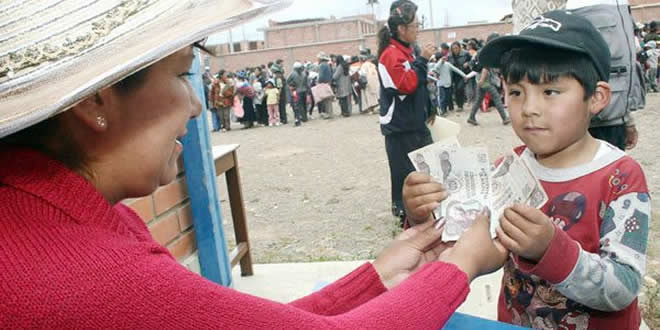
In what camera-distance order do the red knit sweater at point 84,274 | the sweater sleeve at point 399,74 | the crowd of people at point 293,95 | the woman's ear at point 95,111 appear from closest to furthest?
the red knit sweater at point 84,274 < the woman's ear at point 95,111 < the sweater sleeve at point 399,74 < the crowd of people at point 293,95

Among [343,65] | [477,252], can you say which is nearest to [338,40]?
[343,65]

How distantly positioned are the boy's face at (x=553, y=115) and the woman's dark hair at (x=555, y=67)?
0.01 m

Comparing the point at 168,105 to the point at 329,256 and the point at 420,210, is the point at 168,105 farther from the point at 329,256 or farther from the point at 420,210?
the point at 329,256

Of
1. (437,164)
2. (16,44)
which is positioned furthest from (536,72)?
(16,44)

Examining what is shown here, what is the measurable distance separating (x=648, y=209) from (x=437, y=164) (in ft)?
1.84

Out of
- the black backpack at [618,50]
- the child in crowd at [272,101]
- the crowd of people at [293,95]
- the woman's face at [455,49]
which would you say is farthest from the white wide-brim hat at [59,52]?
the child in crowd at [272,101]

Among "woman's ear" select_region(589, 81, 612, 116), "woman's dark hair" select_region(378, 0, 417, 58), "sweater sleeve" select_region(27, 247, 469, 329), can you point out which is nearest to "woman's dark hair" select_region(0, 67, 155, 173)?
"sweater sleeve" select_region(27, 247, 469, 329)

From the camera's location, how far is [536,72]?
154cm

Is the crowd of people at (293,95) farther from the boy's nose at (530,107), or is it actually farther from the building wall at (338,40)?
the boy's nose at (530,107)

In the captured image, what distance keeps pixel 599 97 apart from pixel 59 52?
1.44m

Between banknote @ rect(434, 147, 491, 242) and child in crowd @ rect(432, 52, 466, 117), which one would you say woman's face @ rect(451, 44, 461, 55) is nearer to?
child in crowd @ rect(432, 52, 466, 117)

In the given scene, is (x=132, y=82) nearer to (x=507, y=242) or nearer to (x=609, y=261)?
(x=507, y=242)

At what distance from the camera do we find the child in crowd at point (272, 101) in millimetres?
15516

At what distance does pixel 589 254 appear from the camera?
1.37 meters
